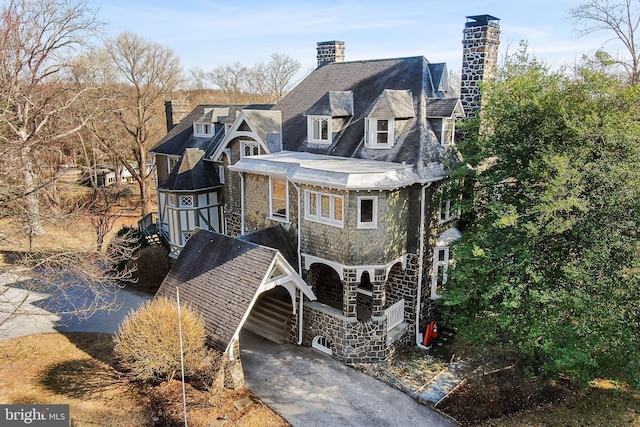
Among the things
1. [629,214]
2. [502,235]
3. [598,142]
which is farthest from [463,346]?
[598,142]

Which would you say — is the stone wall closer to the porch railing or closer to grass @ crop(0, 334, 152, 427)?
the porch railing

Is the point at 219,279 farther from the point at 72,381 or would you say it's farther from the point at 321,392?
the point at 72,381

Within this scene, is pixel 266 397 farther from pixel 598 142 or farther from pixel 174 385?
pixel 598 142

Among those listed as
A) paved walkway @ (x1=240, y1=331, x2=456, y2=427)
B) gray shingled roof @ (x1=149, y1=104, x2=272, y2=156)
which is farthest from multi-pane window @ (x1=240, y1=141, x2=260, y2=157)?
paved walkway @ (x1=240, y1=331, x2=456, y2=427)

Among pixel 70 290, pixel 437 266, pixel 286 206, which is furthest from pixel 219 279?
pixel 70 290

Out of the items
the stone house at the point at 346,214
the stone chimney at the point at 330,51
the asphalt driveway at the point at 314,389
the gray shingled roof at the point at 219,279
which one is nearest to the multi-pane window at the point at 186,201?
the stone house at the point at 346,214

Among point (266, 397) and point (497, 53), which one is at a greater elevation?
point (497, 53)
